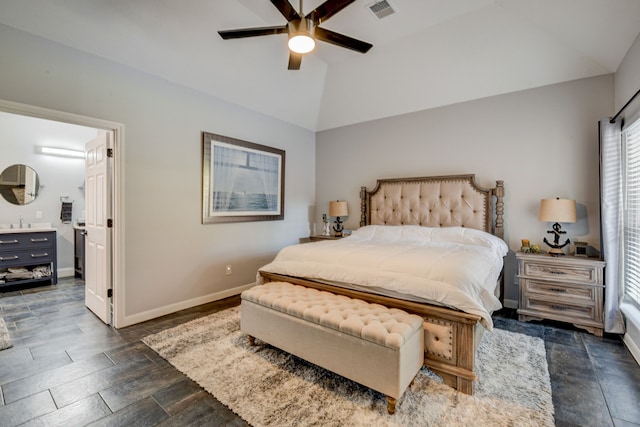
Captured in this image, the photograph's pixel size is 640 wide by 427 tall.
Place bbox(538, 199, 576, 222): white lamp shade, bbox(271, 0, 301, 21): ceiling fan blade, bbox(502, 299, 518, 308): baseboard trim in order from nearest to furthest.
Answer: bbox(271, 0, 301, 21): ceiling fan blade
bbox(538, 199, 576, 222): white lamp shade
bbox(502, 299, 518, 308): baseboard trim

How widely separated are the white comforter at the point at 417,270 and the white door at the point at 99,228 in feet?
6.07

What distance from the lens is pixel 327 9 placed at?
226 centimetres

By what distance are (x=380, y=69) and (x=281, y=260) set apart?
10.2ft

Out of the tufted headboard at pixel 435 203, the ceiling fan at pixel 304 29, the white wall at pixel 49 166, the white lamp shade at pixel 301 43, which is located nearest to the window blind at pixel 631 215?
the tufted headboard at pixel 435 203

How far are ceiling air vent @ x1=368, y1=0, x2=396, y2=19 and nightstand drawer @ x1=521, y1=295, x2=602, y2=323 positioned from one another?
11.8 feet

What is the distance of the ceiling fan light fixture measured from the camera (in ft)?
7.54

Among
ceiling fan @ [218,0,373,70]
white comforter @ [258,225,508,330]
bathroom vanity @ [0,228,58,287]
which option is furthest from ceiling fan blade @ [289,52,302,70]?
bathroom vanity @ [0,228,58,287]

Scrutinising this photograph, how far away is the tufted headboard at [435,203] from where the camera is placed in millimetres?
3891

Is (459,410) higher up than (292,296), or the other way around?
(292,296)

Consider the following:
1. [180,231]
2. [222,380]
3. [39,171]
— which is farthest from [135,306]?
[39,171]

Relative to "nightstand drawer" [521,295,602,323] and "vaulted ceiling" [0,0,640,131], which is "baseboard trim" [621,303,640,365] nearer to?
"nightstand drawer" [521,295,602,323]

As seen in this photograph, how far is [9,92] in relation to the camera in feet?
7.99

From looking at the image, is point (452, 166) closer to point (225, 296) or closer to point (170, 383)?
point (225, 296)

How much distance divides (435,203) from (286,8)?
3.19m
